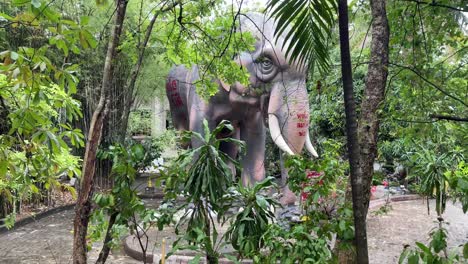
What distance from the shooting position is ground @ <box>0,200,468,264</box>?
5246mm

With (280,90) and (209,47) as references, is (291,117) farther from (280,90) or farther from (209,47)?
(209,47)

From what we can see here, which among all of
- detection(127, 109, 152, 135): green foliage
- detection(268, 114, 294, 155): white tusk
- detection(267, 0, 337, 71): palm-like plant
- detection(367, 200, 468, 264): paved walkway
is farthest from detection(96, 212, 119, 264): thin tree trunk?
detection(127, 109, 152, 135): green foliage

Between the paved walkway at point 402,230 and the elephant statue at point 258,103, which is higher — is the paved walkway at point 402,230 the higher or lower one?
the lower one

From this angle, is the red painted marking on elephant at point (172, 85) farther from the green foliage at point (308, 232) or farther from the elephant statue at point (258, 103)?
the green foliage at point (308, 232)

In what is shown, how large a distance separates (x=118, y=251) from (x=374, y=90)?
3.14 meters

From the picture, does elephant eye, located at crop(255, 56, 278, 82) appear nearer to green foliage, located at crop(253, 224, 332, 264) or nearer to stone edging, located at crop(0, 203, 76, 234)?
green foliage, located at crop(253, 224, 332, 264)

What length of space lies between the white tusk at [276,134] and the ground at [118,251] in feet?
5.39

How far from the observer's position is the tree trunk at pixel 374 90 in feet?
→ 8.68

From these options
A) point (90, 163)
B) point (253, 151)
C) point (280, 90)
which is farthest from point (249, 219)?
point (253, 151)

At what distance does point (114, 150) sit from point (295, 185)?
1.02 metres

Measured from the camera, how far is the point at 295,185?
2.46 meters

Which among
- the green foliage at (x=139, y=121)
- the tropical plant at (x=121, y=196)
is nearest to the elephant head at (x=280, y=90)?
the tropical plant at (x=121, y=196)

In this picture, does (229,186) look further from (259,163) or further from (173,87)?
(173,87)

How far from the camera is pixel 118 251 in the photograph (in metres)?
4.53
